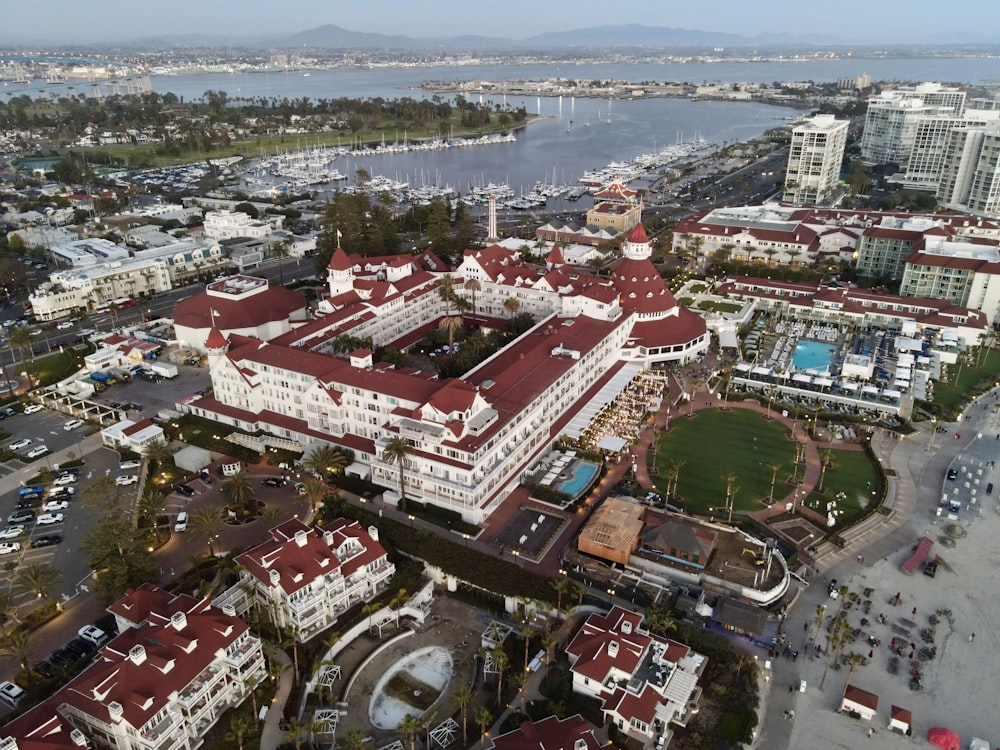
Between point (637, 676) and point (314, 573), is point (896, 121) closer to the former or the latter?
point (637, 676)

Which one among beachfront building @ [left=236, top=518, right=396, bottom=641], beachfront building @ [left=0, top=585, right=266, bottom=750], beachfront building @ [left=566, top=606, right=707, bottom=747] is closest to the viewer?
beachfront building @ [left=0, top=585, right=266, bottom=750]

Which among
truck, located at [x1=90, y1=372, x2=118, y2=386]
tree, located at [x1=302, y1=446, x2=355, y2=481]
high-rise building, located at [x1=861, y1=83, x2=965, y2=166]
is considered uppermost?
high-rise building, located at [x1=861, y1=83, x2=965, y2=166]

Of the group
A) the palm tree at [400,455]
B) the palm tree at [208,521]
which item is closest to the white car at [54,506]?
A: the palm tree at [208,521]

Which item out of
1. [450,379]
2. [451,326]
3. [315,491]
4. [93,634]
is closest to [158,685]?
[93,634]

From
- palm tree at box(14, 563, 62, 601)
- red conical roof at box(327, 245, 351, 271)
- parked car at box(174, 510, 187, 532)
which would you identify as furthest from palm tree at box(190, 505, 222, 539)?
red conical roof at box(327, 245, 351, 271)

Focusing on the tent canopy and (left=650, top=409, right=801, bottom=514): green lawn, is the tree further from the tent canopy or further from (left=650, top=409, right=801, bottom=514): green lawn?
the tent canopy

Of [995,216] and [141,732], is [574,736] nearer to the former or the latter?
[141,732]

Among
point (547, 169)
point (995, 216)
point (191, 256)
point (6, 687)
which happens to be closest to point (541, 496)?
point (6, 687)

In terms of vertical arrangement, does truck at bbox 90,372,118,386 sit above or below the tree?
below
